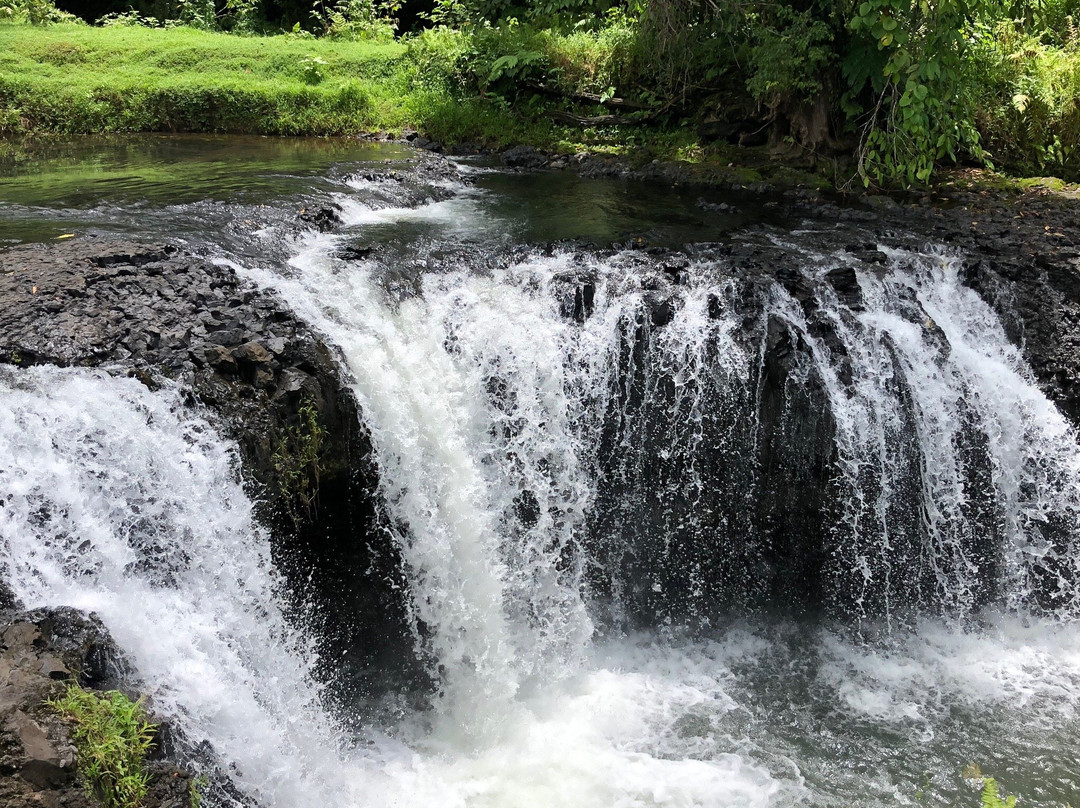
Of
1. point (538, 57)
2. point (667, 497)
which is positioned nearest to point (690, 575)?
point (667, 497)

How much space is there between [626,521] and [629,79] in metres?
8.71

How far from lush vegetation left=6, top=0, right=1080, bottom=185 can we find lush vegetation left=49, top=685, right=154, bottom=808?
8.01 meters

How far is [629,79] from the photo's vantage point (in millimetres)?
13023

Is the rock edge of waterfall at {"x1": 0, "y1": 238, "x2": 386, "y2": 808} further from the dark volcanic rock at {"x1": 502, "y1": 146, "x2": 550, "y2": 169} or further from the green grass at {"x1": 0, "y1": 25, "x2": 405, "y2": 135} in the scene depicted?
the green grass at {"x1": 0, "y1": 25, "x2": 405, "y2": 135}

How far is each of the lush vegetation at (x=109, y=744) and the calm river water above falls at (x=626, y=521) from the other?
0.50 meters

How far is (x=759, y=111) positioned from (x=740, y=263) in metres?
4.90

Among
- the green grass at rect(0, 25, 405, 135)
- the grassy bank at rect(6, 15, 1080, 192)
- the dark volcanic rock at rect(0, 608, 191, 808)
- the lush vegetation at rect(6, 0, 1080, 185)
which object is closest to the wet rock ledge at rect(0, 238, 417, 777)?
the dark volcanic rock at rect(0, 608, 191, 808)

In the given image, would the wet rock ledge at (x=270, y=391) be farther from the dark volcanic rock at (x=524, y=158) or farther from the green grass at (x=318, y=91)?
the green grass at (x=318, y=91)

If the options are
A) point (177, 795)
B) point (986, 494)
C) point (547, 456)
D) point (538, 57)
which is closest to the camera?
point (177, 795)

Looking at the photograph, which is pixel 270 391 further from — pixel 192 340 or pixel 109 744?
pixel 109 744

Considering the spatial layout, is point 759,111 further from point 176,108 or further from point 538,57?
point 176,108

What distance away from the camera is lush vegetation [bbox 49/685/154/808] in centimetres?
350

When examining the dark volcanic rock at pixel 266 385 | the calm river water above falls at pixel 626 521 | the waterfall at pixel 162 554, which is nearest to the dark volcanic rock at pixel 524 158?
the calm river water above falls at pixel 626 521

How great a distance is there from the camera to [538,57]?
13.1m
